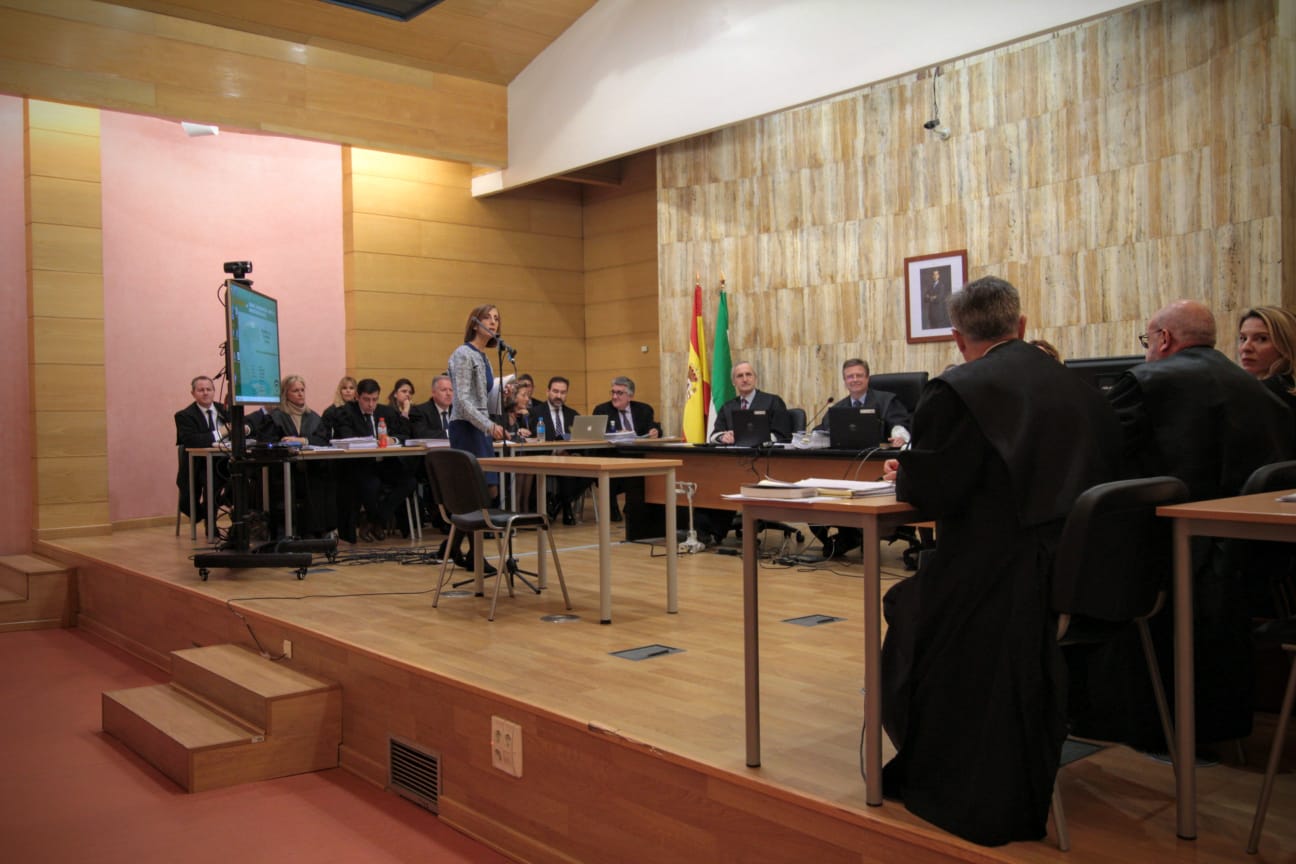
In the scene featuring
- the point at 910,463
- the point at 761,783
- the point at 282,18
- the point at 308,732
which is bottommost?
the point at 308,732

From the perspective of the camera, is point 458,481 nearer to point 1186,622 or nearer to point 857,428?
point 857,428

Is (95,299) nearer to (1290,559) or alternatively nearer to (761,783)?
(761,783)

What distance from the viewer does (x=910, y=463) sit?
212cm

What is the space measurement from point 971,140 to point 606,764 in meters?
5.93

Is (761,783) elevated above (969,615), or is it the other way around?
(969,615)

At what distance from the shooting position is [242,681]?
12.9 feet

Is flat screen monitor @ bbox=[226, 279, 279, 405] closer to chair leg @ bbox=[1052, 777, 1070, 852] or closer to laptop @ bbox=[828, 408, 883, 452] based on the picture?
laptop @ bbox=[828, 408, 883, 452]

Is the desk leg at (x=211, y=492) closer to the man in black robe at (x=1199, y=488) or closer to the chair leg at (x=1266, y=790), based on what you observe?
the man in black robe at (x=1199, y=488)

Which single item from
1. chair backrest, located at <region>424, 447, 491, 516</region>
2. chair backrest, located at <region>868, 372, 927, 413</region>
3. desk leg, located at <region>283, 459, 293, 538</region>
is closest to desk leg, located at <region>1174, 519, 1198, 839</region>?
chair backrest, located at <region>424, 447, 491, 516</region>

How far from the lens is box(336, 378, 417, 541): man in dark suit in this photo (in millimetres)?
7449

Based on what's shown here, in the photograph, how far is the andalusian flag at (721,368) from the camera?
896cm

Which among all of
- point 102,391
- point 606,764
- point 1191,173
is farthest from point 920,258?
point 102,391

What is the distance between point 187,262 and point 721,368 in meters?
4.70

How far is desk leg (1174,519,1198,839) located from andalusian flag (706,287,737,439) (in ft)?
22.9
